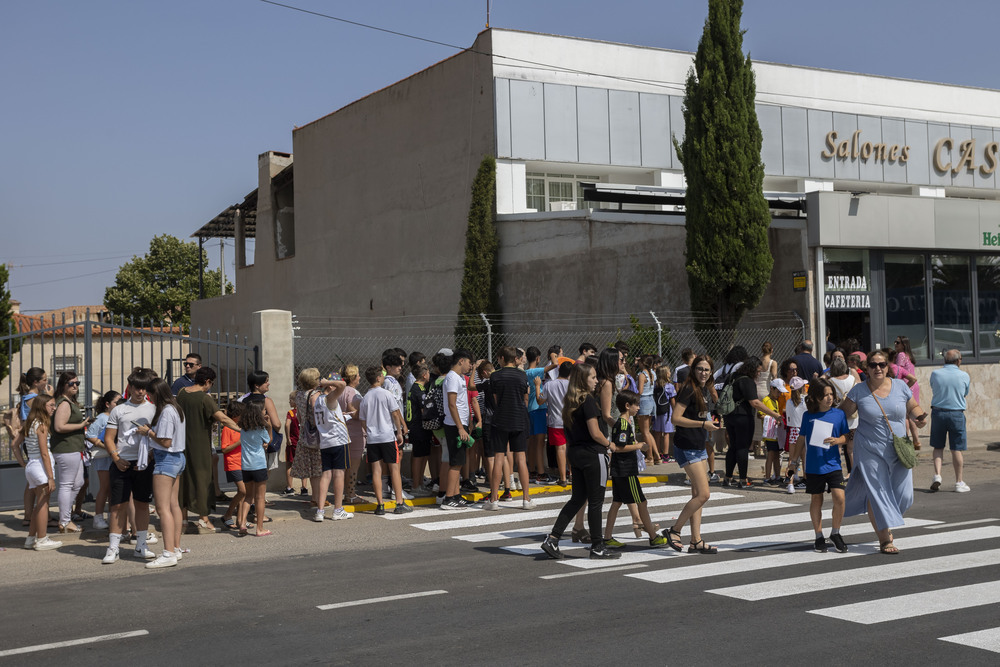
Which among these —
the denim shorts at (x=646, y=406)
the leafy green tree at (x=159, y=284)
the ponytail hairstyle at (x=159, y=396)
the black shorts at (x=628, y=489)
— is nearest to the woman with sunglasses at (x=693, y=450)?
the black shorts at (x=628, y=489)

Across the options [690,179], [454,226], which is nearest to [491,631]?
[690,179]

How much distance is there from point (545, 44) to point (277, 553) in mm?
21100

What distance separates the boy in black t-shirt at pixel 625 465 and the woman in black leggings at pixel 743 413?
157 inches

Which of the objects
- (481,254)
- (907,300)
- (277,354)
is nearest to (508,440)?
(277,354)

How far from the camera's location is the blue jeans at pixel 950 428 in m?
Result: 13.3

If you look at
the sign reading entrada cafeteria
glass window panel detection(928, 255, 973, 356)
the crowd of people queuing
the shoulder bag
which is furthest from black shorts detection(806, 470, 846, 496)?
the sign reading entrada cafeteria

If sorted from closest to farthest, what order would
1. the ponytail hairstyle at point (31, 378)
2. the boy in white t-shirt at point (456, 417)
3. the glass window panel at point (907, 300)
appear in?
the ponytail hairstyle at point (31, 378) < the boy in white t-shirt at point (456, 417) < the glass window panel at point (907, 300)

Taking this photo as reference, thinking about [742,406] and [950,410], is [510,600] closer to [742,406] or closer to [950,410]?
[742,406]

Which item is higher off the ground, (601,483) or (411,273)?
(411,273)

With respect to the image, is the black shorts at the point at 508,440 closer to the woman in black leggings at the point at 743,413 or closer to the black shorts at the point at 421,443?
the black shorts at the point at 421,443

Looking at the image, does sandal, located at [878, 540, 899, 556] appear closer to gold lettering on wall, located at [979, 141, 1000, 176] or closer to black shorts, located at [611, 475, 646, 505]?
black shorts, located at [611, 475, 646, 505]

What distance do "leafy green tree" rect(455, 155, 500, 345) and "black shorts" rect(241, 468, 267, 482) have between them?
54.3 ft

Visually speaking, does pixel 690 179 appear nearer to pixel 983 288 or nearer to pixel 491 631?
pixel 983 288

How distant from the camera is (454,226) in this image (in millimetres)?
29750
